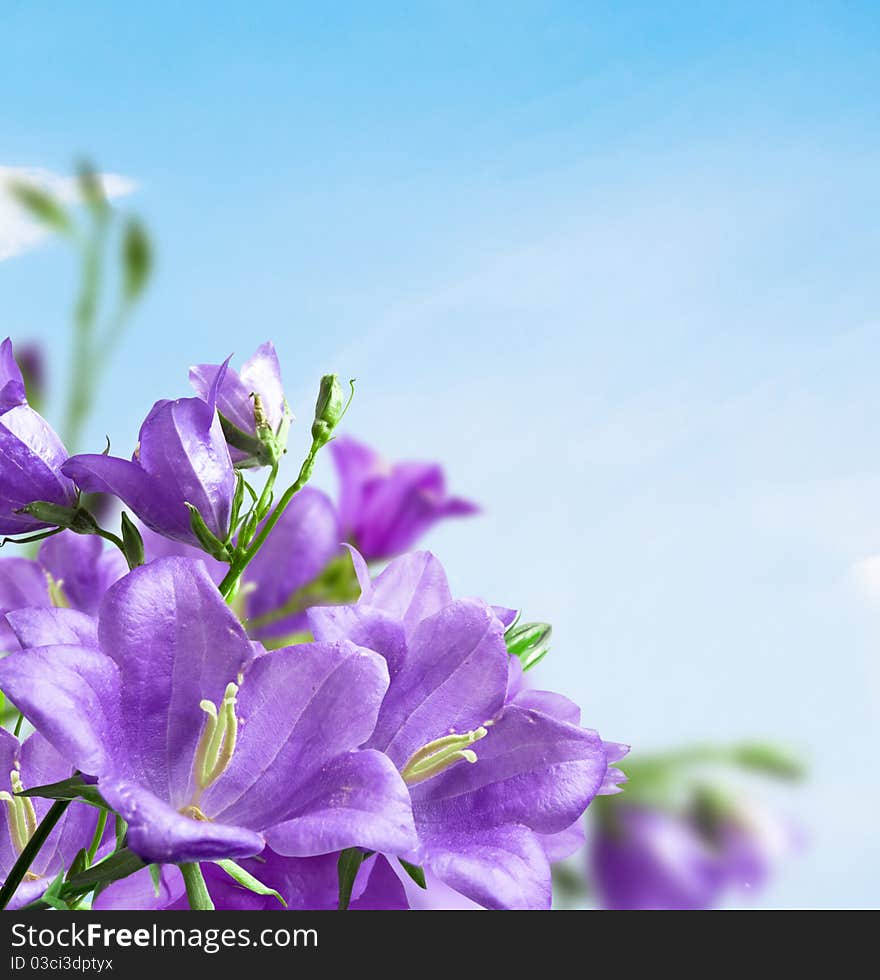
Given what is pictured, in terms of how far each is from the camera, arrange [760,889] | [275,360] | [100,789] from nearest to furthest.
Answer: [100,789] → [275,360] → [760,889]

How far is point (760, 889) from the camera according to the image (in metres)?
0.41

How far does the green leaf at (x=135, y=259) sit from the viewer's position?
0.61 meters

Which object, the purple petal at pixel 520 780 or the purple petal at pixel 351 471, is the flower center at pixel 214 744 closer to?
the purple petal at pixel 520 780

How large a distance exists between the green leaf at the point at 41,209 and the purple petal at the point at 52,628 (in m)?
0.43

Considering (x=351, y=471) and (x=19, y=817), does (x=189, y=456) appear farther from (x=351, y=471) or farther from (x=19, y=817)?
(x=351, y=471)

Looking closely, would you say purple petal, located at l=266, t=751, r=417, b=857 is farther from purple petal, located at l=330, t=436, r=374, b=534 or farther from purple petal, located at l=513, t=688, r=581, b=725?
purple petal, located at l=330, t=436, r=374, b=534

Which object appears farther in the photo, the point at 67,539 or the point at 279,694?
the point at 67,539

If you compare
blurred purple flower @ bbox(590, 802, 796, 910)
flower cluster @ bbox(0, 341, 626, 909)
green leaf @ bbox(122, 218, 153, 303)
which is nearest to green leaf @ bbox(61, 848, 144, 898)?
→ flower cluster @ bbox(0, 341, 626, 909)

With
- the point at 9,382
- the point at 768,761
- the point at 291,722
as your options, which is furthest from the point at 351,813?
the point at 768,761

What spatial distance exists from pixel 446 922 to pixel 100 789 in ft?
0.22

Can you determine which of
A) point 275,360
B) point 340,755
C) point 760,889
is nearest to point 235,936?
point 340,755

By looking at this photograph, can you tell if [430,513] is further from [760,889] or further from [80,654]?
[80,654]

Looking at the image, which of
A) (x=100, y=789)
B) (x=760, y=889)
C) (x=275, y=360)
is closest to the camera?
(x=100, y=789)

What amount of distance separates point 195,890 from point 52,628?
5cm
